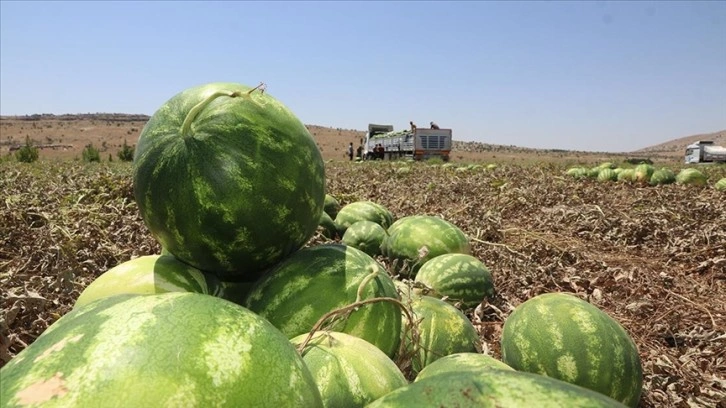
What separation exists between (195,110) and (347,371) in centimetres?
121

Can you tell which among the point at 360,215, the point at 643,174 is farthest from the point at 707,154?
the point at 360,215

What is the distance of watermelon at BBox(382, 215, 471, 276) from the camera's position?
4.31 m

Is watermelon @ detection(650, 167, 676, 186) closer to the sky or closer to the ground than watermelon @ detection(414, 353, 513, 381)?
closer to the sky

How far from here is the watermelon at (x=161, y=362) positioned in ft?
3.28

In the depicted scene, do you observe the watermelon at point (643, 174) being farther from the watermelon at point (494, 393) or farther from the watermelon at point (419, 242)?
the watermelon at point (494, 393)

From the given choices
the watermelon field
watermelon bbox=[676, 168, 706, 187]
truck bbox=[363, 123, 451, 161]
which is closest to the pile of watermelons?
the watermelon field

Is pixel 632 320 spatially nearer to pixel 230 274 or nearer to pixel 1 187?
pixel 230 274

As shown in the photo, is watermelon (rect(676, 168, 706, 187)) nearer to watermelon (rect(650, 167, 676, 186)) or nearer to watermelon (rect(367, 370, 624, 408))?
watermelon (rect(650, 167, 676, 186))

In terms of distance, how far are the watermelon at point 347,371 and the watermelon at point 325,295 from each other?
287mm

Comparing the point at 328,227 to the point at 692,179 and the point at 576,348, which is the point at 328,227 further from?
the point at 692,179

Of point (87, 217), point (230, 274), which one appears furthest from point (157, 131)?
point (87, 217)

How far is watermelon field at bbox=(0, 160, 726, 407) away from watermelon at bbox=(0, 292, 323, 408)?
39.2 inches

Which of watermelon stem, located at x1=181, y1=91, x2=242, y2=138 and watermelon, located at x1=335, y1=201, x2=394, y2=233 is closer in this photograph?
watermelon stem, located at x1=181, y1=91, x2=242, y2=138

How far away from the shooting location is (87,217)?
191 inches
